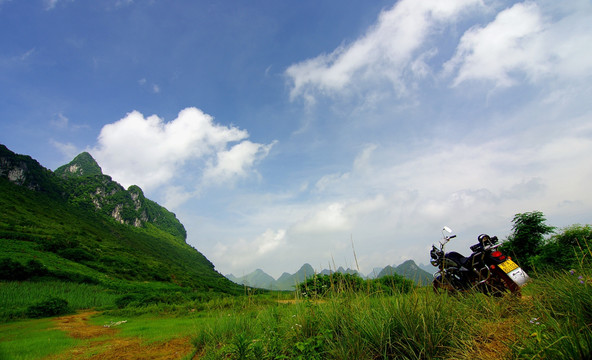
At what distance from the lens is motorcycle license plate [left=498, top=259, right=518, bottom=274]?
495cm

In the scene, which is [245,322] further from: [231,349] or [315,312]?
[315,312]

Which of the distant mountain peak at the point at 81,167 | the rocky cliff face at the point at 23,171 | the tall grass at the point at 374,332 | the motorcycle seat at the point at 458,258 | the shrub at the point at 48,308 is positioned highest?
the distant mountain peak at the point at 81,167

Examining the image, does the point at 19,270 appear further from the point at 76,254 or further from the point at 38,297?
the point at 76,254

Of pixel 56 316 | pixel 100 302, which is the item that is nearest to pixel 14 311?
pixel 56 316

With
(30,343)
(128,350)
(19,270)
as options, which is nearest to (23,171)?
(19,270)

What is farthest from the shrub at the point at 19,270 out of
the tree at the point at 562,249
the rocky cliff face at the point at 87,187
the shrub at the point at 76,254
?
the rocky cliff face at the point at 87,187

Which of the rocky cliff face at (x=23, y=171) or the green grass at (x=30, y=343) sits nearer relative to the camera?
the green grass at (x=30, y=343)

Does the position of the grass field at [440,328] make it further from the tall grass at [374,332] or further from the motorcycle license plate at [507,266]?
the motorcycle license plate at [507,266]

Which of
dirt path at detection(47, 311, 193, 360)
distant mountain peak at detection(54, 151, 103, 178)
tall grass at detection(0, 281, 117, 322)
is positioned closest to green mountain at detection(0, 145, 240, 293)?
distant mountain peak at detection(54, 151, 103, 178)

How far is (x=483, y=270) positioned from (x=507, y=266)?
1.92ft

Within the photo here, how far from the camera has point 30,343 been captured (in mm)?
7727

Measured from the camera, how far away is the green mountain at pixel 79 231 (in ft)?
115

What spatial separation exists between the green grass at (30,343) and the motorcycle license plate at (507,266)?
1009 cm

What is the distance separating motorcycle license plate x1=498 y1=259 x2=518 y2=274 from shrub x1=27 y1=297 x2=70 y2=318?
20780mm
